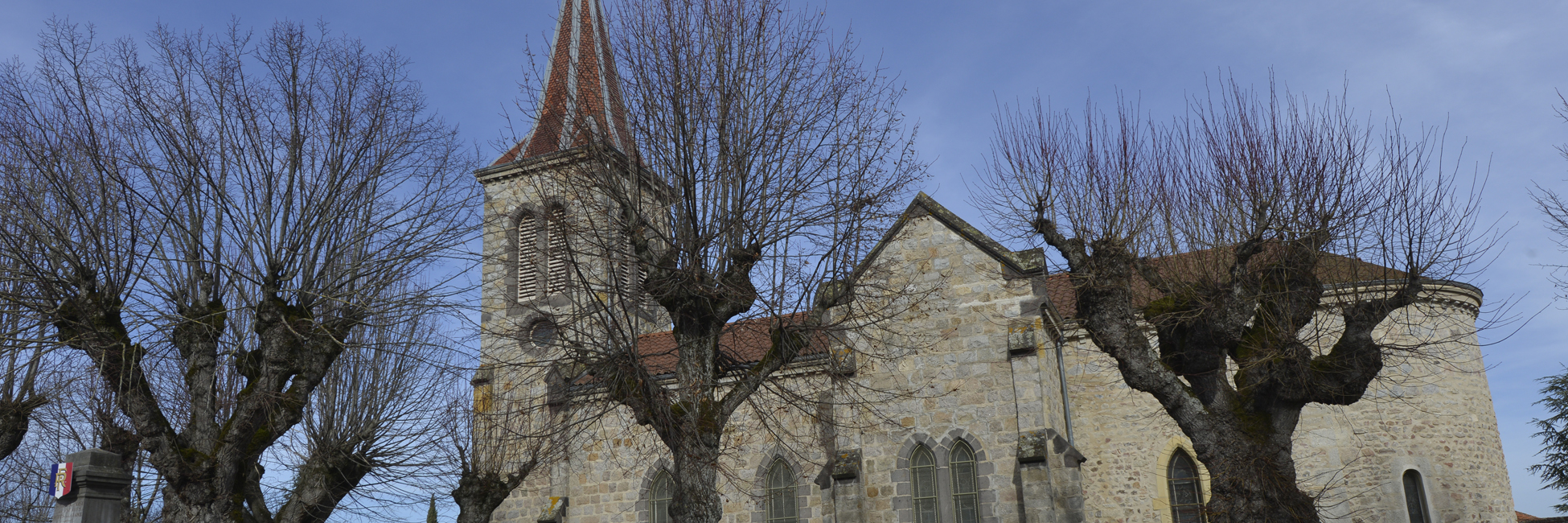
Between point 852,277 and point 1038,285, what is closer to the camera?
point 852,277

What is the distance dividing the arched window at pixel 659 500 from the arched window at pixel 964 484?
4914 mm

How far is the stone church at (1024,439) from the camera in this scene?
50.3 feet

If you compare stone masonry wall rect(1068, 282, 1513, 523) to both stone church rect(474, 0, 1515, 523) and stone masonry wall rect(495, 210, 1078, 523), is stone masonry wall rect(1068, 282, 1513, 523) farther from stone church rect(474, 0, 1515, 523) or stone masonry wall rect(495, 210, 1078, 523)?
stone masonry wall rect(495, 210, 1078, 523)

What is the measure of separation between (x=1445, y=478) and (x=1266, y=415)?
24.1ft

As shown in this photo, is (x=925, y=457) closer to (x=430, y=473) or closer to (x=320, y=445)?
(x=430, y=473)

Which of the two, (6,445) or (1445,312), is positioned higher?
(1445,312)

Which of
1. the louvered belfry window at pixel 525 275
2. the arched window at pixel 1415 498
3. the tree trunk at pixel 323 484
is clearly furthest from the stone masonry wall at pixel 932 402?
the arched window at pixel 1415 498

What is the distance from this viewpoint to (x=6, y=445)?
1375 centimetres

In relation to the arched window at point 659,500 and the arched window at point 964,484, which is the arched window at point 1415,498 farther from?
the arched window at point 659,500

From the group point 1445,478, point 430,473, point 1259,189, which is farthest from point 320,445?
point 1445,478

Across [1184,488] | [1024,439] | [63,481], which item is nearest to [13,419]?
[63,481]

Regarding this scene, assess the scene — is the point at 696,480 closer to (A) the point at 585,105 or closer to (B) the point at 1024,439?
(A) the point at 585,105

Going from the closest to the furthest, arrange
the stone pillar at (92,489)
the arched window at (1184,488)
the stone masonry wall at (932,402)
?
the stone pillar at (92,489) → the stone masonry wall at (932,402) → the arched window at (1184,488)

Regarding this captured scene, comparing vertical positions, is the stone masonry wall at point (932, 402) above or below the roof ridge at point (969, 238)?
below
